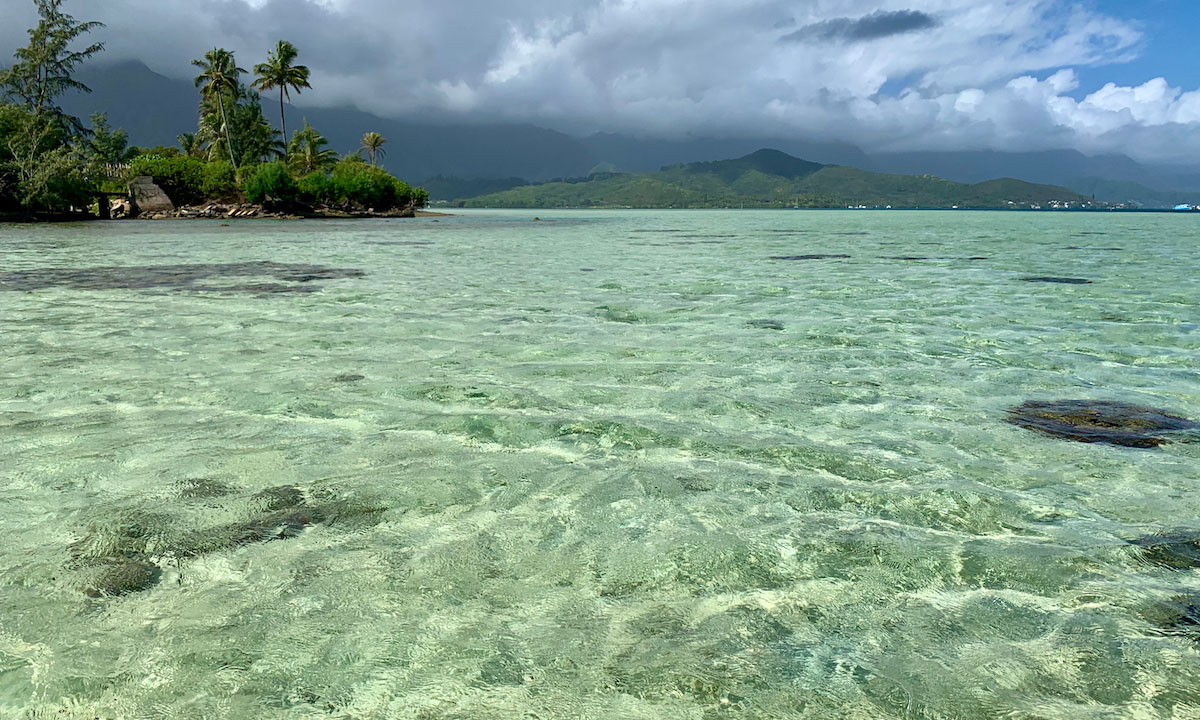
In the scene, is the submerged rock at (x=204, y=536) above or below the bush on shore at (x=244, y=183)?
below

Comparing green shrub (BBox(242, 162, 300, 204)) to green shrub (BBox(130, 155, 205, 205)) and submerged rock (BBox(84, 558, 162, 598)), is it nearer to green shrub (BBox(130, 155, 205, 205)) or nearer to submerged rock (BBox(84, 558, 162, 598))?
green shrub (BBox(130, 155, 205, 205))

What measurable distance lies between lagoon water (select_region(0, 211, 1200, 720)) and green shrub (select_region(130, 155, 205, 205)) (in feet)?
239

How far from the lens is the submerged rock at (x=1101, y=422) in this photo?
18.9 feet

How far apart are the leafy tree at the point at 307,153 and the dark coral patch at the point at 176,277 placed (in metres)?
73.1

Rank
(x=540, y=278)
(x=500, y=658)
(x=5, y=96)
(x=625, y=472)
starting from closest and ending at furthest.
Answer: (x=500, y=658) < (x=625, y=472) < (x=540, y=278) < (x=5, y=96)

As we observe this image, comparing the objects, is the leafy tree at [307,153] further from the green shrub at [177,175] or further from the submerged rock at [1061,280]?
the submerged rock at [1061,280]

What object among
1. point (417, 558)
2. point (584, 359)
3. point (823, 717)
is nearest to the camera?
point (823, 717)

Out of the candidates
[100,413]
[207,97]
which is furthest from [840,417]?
[207,97]

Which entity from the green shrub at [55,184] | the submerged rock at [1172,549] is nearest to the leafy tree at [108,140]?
the green shrub at [55,184]

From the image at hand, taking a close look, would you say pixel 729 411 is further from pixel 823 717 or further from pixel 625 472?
pixel 823 717

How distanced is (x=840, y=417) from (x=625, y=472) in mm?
2266

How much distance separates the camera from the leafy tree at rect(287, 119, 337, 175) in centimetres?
8894

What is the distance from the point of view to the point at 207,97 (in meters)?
80.6

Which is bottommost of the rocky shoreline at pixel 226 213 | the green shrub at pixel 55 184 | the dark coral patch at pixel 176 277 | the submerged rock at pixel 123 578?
the submerged rock at pixel 123 578
